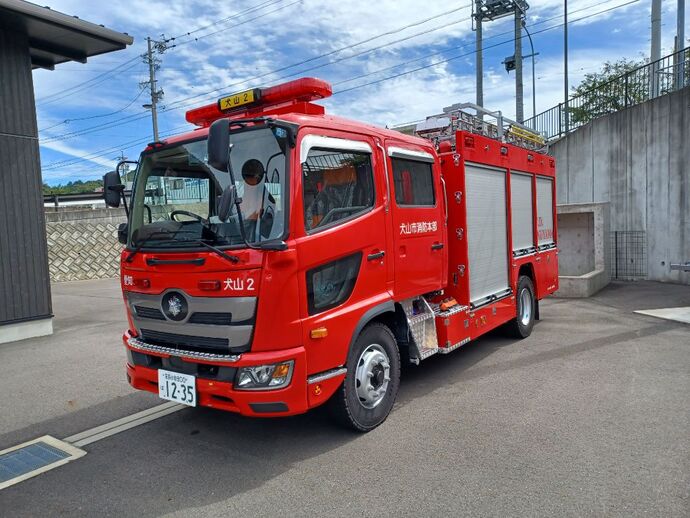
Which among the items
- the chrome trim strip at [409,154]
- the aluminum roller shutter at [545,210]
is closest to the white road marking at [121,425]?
the chrome trim strip at [409,154]

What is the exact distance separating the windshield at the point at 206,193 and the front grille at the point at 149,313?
0.50 meters

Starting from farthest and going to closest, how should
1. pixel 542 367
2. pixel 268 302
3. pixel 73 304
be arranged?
pixel 73 304, pixel 542 367, pixel 268 302

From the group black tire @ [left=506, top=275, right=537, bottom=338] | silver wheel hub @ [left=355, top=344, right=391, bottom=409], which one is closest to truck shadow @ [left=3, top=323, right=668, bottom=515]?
silver wheel hub @ [left=355, top=344, right=391, bottom=409]

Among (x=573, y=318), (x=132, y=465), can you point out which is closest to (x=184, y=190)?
(x=132, y=465)

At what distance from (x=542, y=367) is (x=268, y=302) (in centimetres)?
382

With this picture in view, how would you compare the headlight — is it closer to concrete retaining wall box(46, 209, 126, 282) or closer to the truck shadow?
the truck shadow

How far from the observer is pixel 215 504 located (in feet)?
10.2

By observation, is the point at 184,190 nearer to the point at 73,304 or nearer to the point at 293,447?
the point at 293,447

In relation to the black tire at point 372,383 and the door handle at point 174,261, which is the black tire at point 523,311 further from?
the door handle at point 174,261

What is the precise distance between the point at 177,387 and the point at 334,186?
1.91 meters

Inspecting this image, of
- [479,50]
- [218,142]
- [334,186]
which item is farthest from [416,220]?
[479,50]

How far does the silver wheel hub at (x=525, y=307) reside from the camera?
7.20 meters

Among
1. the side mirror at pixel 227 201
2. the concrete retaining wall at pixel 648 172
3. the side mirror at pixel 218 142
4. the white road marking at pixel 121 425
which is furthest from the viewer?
the concrete retaining wall at pixel 648 172

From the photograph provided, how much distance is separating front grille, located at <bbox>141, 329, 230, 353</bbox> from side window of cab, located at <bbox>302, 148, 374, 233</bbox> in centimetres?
102
